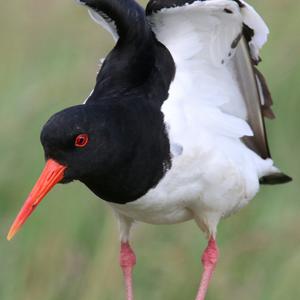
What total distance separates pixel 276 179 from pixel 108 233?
1.12 meters

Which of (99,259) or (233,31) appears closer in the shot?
(233,31)

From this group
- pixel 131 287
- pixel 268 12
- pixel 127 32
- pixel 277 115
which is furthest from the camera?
pixel 268 12

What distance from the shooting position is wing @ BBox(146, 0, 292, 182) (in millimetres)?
8391

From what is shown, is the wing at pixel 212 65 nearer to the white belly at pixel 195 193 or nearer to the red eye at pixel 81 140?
the white belly at pixel 195 193

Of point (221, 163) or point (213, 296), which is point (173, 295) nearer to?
point (213, 296)

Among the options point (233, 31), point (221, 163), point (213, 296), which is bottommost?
point (213, 296)

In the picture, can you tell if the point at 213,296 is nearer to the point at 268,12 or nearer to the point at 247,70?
the point at 247,70

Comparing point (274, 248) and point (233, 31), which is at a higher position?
point (233, 31)

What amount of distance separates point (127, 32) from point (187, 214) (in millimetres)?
1124

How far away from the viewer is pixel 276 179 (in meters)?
9.59

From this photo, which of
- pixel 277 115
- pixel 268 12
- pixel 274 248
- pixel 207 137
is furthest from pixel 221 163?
pixel 268 12

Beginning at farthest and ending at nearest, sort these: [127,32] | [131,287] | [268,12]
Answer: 1. [268,12]
2. [131,287]
3. [127,32]

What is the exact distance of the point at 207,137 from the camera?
8.66 meters

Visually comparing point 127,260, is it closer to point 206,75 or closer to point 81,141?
point 206,75
